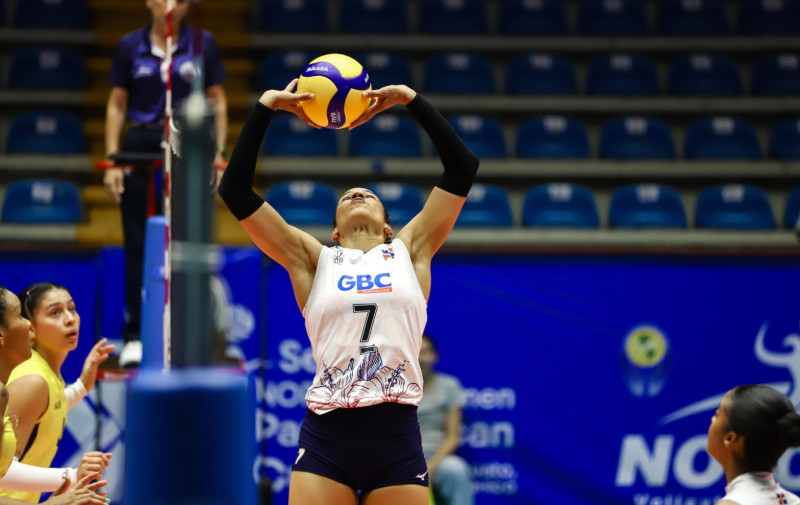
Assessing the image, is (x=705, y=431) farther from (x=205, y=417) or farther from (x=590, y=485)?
(x=205, y=417)

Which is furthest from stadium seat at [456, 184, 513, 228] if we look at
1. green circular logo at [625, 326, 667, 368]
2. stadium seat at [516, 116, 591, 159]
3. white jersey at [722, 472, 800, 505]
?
white jersey at [722, 472, 800, 505]

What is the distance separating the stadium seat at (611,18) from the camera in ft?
32.6

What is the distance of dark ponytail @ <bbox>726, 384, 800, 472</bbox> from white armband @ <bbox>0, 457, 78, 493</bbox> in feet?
8.02

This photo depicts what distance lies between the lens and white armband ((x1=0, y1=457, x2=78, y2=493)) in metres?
3.51

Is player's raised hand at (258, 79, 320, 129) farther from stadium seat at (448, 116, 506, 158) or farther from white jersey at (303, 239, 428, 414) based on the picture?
stadium seat at (448, 116, 506, 158)

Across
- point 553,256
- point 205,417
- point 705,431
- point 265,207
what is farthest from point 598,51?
point 205,417

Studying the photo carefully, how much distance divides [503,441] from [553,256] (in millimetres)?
1352

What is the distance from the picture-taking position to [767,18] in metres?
10.1

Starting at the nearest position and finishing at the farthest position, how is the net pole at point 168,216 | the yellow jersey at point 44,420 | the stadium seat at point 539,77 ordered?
1. the net pole at point 168,216
2. the yellow jersey at point 44,420
3. the stadium seat at point 539,77

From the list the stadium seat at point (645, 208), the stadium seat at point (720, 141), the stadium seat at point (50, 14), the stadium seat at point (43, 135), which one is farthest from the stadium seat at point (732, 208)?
the stadium seat at point (50, 14)

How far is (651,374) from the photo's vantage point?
253 inches

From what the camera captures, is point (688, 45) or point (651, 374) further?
point (688, 45)

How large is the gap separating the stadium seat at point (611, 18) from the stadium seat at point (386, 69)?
7.03 ft

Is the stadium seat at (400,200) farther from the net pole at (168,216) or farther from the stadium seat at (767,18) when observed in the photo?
the stadium seat at (767,18)
